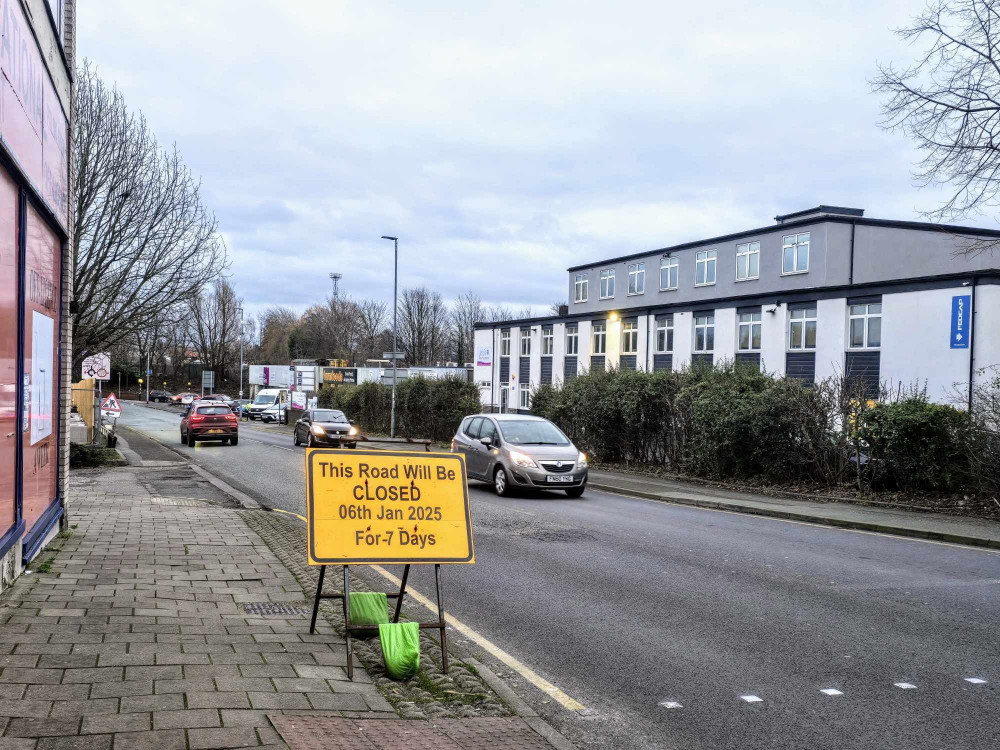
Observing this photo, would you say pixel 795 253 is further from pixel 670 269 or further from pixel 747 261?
pixel 670 269

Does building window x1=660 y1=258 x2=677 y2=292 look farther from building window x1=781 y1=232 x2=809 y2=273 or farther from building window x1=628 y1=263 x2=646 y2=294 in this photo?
building window x1=781 y1=232 x2=809 y2=273

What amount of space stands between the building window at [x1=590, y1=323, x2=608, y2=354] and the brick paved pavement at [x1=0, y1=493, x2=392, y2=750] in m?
38.5

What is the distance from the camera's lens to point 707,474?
20453 millimetres

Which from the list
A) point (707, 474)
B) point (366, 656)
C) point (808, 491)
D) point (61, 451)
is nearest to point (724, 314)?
point (707, 474)

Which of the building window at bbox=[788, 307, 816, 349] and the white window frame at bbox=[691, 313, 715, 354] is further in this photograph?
the white window frame at bbox=[691, 313, 715, 354]

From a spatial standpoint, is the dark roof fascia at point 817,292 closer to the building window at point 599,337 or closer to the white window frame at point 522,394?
the building window at point 599,337

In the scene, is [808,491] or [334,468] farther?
[808,491]

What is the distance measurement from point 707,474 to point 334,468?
16.1 meters

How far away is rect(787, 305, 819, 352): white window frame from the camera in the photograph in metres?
34.1

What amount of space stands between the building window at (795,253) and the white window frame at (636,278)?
11113mm

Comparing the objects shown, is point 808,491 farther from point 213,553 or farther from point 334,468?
point 334,468

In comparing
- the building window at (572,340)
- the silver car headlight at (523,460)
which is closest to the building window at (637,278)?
the building window at (572,340)

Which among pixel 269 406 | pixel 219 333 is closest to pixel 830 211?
pixel 269 406

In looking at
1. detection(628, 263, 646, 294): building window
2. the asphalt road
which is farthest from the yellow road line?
detection(628, 263, 646, 294): building window
